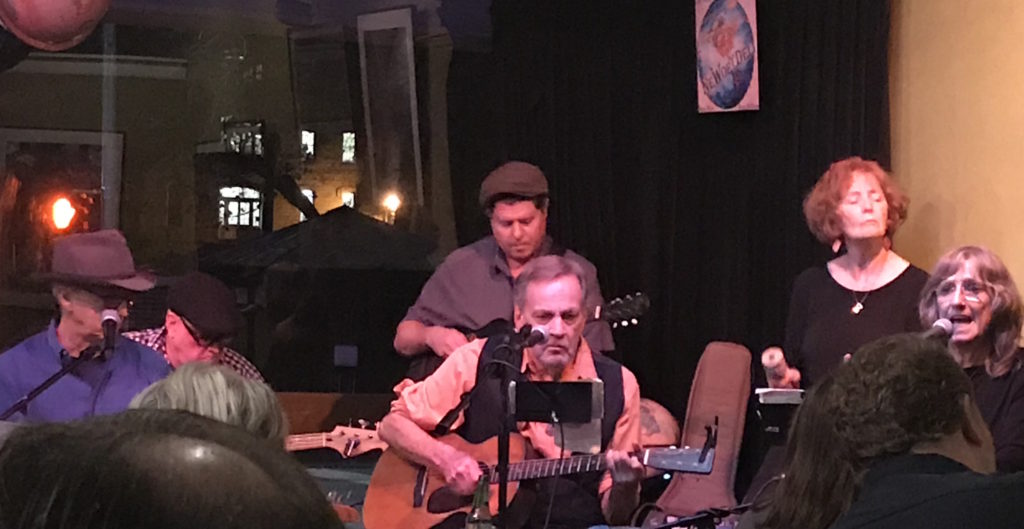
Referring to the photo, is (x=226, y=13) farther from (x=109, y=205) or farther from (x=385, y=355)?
(x=385, y=355)

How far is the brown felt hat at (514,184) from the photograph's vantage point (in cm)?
348

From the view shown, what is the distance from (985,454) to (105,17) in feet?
13.1

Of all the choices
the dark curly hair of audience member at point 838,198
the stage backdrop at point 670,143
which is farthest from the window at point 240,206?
the dark curly hair of audience member at point 838,198

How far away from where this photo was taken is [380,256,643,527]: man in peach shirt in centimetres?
276

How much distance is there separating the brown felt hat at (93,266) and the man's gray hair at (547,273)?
959 millimetres

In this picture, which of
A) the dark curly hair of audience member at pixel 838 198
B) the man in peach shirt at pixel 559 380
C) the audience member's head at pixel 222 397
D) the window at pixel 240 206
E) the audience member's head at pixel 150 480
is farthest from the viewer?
the window at pixel 240 206

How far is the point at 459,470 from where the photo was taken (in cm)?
284

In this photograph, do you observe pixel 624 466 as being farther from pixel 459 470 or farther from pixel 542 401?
pixel 459 470

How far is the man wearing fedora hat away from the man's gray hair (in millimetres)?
839

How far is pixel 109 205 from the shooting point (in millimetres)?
4832

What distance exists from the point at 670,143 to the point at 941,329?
5.95ft

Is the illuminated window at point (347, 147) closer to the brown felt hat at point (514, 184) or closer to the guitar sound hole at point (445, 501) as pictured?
the brown felt hat at point (514, 184)

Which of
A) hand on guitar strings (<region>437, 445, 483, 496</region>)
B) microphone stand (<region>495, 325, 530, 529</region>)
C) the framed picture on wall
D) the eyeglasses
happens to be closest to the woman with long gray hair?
the eyeglasses

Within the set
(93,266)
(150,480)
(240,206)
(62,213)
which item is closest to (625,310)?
(93,266)
